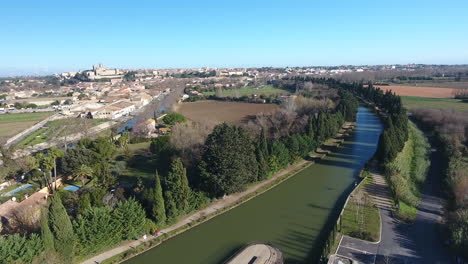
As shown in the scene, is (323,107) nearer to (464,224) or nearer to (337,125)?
(337,125)

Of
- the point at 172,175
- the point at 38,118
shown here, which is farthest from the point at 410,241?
the point at 38,118

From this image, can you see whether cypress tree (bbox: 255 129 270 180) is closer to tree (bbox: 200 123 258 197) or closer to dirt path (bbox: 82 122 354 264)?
dirt path (bbox: 82 122 354 264)

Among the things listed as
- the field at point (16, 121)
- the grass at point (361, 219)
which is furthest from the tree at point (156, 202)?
the field at point (16, 121)

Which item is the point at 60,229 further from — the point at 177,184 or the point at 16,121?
the point at 16,121

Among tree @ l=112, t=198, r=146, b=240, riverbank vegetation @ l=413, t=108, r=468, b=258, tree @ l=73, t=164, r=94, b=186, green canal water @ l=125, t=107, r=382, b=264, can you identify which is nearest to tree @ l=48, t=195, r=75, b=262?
tree @ l=112, t=198, r=146, b=240

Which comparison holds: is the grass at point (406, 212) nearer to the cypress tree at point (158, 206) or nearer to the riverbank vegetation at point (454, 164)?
the riverbank vegetation at point (454, 164)
